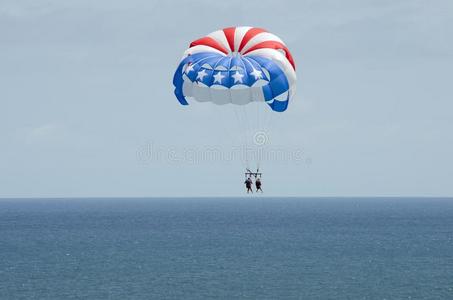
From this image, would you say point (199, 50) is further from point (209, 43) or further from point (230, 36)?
point (230, 36)

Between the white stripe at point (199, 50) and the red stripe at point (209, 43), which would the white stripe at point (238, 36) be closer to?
the red stripe at point (209, 43)

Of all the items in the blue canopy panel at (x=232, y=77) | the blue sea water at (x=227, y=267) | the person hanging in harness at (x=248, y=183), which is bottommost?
the blue sea water at (x=227, y=267)

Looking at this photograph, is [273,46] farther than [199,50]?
No

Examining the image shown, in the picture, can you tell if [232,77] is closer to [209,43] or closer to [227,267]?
[209,43]

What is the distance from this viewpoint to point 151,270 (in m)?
76.8

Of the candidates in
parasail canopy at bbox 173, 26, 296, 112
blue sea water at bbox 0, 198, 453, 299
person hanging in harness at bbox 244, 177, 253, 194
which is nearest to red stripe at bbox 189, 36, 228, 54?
parasail canopy at bbox 173, 26, 296, 112

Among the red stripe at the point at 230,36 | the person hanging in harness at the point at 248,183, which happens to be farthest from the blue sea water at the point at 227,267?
the red stripe at the point at 230,36

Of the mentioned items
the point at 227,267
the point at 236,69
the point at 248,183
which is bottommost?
the point at 227,267

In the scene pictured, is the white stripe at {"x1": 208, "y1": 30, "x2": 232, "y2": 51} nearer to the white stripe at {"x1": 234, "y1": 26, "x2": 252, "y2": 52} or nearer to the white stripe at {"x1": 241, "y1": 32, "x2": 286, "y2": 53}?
the white stripe at {"x1": 234, "y1": 26, "x2": 252, "y2": 52}

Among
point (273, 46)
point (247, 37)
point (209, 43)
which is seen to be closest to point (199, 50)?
point (209, 43)

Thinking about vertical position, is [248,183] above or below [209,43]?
below

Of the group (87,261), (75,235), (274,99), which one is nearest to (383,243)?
(87,261)

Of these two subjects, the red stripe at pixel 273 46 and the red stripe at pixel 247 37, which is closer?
the red stripe at pixel 273 46

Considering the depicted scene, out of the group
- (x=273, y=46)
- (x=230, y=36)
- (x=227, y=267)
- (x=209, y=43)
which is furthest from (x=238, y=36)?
(x=227, y=267)
